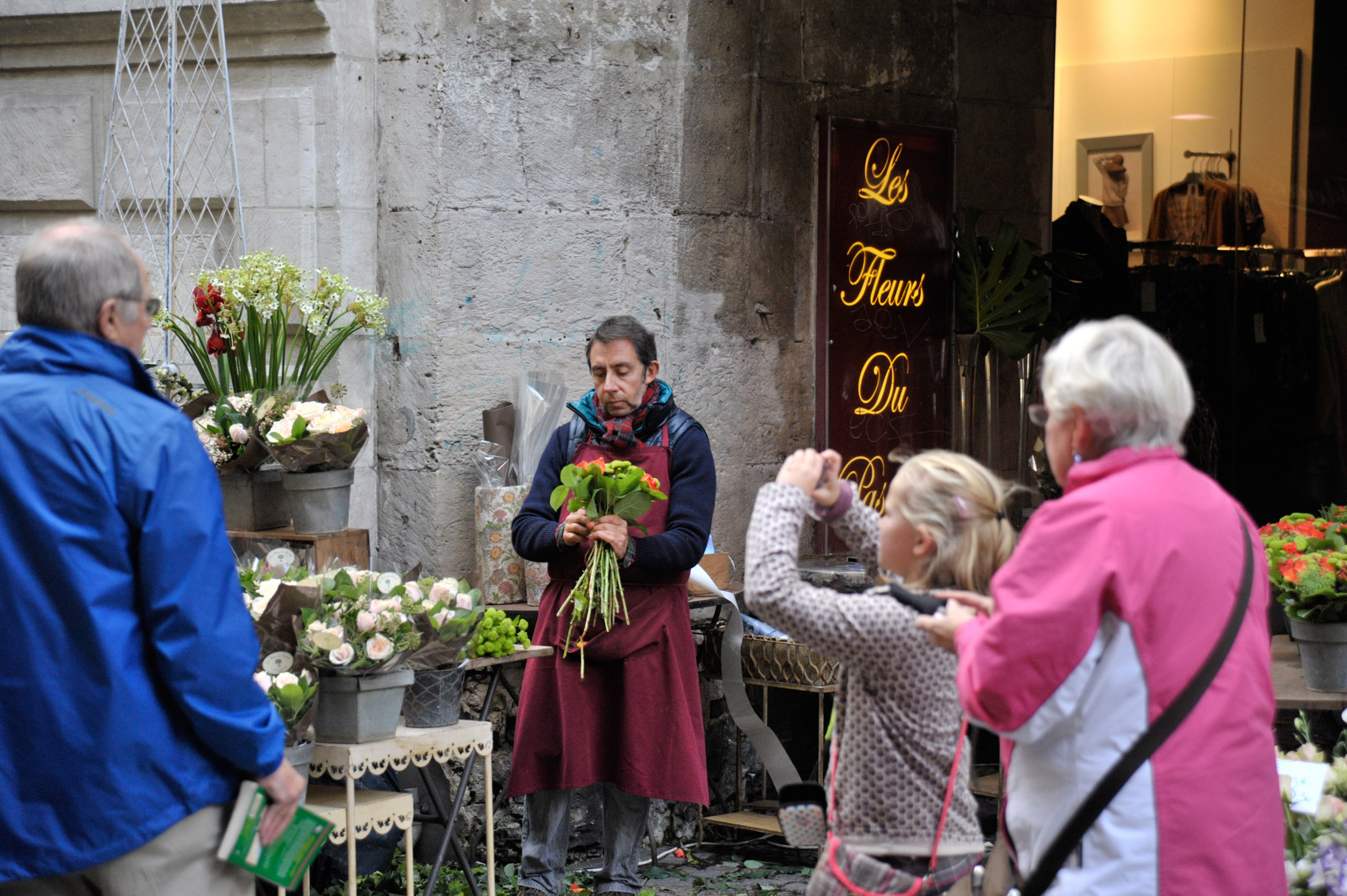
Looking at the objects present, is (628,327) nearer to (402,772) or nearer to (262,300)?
(262,300)

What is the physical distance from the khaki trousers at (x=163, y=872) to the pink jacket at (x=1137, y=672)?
4.40ft

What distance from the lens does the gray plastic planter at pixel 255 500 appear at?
445 cm

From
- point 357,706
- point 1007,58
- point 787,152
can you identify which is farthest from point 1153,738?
point 1007,58

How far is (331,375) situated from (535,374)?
2.51 feet

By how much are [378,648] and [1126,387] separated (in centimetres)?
207

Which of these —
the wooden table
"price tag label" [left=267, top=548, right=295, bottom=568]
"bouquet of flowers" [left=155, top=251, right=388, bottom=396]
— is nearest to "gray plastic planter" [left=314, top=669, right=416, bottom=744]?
"price tag label" [left=267, top=548, right=295, bottom=568]

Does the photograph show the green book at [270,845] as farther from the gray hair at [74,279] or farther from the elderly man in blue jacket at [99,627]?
the gray hair at [74,279]

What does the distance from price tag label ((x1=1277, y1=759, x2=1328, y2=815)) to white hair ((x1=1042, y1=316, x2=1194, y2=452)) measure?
1274 mm

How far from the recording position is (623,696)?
4234mm

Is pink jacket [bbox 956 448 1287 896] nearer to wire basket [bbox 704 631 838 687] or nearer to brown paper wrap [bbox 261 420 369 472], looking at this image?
brown paper wrap [bbox 261 420 369 472]

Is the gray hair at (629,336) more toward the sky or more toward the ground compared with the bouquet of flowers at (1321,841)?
more toward the sky

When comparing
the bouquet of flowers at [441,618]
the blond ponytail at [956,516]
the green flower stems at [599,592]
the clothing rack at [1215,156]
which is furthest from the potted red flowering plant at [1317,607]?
the clothing rack at [1215,156]

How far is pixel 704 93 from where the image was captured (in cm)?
569

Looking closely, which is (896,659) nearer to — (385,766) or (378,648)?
(378,648)
